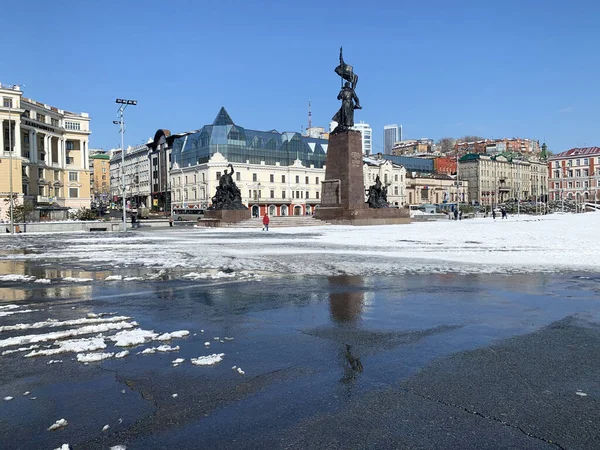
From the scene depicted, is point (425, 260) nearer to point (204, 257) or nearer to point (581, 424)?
point (204, 257)

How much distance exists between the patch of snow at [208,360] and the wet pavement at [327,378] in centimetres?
8

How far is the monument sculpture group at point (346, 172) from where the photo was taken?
150 feet

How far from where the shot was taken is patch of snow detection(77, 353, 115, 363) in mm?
5531

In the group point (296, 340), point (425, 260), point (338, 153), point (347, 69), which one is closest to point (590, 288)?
point (425, 260)

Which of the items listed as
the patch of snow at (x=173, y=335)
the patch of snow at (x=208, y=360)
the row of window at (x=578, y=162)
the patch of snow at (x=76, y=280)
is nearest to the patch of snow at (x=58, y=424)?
the patch of snow at (x=208, y=360)

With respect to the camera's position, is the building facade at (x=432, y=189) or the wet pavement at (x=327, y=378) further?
the building facade at (x=432, y=189)

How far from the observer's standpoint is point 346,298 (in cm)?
934

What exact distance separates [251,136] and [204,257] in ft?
252

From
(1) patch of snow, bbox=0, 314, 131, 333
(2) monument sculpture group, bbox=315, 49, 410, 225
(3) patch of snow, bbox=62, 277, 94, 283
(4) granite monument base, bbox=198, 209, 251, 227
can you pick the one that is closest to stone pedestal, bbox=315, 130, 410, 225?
(2) monument sculpture group, bbox=315, 49, 410, 225

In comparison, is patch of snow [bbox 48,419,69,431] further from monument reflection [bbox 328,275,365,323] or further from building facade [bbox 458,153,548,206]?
building facade [bbox 458,153,548,206]

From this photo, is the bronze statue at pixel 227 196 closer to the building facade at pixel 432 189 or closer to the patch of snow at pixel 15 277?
the patch of snow at pixel 15 277

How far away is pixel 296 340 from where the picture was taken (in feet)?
21.0

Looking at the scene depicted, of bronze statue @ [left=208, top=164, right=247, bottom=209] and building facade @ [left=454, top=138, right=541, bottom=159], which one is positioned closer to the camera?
bronze statue @ [left=208, top=164, right=247, bottom=209]

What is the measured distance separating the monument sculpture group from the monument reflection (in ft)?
111
